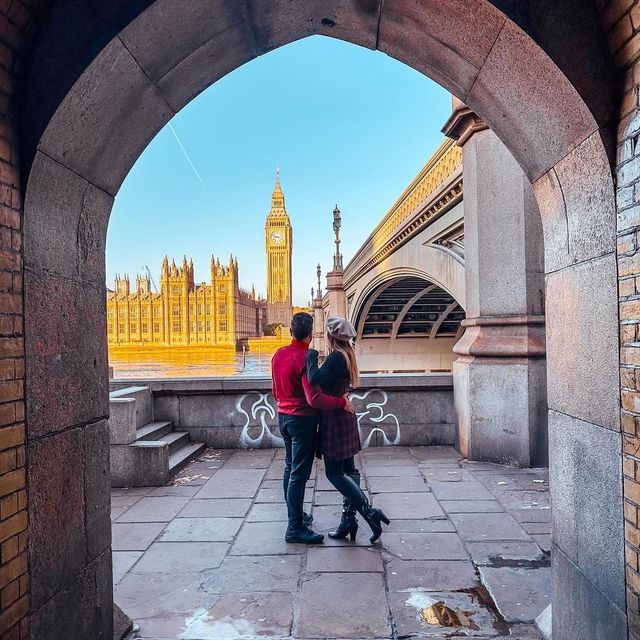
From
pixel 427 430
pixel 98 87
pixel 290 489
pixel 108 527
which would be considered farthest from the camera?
pixel 427 430

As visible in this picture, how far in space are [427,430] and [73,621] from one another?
18.2ft

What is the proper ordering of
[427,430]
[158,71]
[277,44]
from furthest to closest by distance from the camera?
1. [427,430]
2. [277,44]
3. [158,71]

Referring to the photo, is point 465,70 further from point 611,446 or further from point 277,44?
point 611,446

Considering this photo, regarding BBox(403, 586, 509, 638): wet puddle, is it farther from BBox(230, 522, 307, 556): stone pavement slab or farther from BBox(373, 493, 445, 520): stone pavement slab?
BBox(373, 493, 445, 520): stone pavement slab

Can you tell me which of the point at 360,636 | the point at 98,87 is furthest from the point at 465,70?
the point at 360,636

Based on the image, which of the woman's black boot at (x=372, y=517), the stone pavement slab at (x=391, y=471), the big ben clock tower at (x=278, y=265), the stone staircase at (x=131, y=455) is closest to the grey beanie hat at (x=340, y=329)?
the woman's black boot at (x=372, y=517)

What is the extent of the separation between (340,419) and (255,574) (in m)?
1.18

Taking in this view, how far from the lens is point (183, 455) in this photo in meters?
6.71

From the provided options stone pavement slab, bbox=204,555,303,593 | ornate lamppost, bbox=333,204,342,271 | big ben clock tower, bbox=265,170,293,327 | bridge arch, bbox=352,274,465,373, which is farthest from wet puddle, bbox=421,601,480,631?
big ben clock tower, bbox=265,170,293,327

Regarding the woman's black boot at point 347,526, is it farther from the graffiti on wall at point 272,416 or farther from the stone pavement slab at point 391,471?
the graffiti on wall at point 272,416

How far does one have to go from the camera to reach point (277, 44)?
3.11 meters

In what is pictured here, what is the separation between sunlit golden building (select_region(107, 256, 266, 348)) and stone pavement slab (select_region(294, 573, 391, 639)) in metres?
86.2

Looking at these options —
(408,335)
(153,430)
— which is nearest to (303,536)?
A: (153,430)

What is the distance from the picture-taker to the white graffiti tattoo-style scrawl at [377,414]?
24.3 ft
